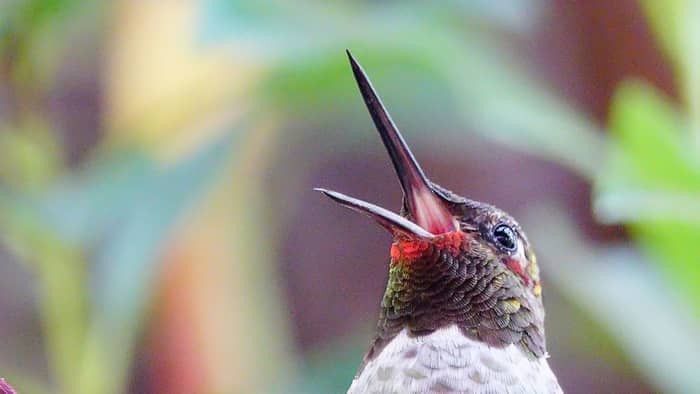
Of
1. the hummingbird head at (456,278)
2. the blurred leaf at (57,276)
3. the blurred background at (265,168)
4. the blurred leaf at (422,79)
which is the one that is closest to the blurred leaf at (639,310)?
the blurred background at (265,168)

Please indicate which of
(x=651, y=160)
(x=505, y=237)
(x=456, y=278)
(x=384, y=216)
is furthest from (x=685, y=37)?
(x=384, y=216)

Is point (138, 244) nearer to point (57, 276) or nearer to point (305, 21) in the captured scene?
point (57, 276)

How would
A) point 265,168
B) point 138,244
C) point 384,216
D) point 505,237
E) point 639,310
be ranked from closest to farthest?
point 384,216 → point 505,237 → point 138,244 → point 639,310 → point 265,168

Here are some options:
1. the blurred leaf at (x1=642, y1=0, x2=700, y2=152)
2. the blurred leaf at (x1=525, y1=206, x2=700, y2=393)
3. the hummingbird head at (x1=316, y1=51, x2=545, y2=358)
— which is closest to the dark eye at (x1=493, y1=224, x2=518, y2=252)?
the hummingbird head at (x1=316, y1=51, x2=545, y2=358)

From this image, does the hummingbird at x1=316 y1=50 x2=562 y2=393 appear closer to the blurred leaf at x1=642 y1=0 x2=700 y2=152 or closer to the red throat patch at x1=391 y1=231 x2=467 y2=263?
the red throat patch at x1=391 y1=231 x2=467 y2=263

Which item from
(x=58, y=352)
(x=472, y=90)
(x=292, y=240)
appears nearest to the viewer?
(x=58, y=352)

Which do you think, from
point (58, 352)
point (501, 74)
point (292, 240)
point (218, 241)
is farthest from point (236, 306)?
point (292, 240)

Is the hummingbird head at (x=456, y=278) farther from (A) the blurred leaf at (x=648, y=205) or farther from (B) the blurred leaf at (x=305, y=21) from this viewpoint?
(B) the blurred leaf at (x=305, y=21)

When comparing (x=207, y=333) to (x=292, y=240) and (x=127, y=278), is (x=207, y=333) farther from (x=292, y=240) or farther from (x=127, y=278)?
(x=292, y=240)
